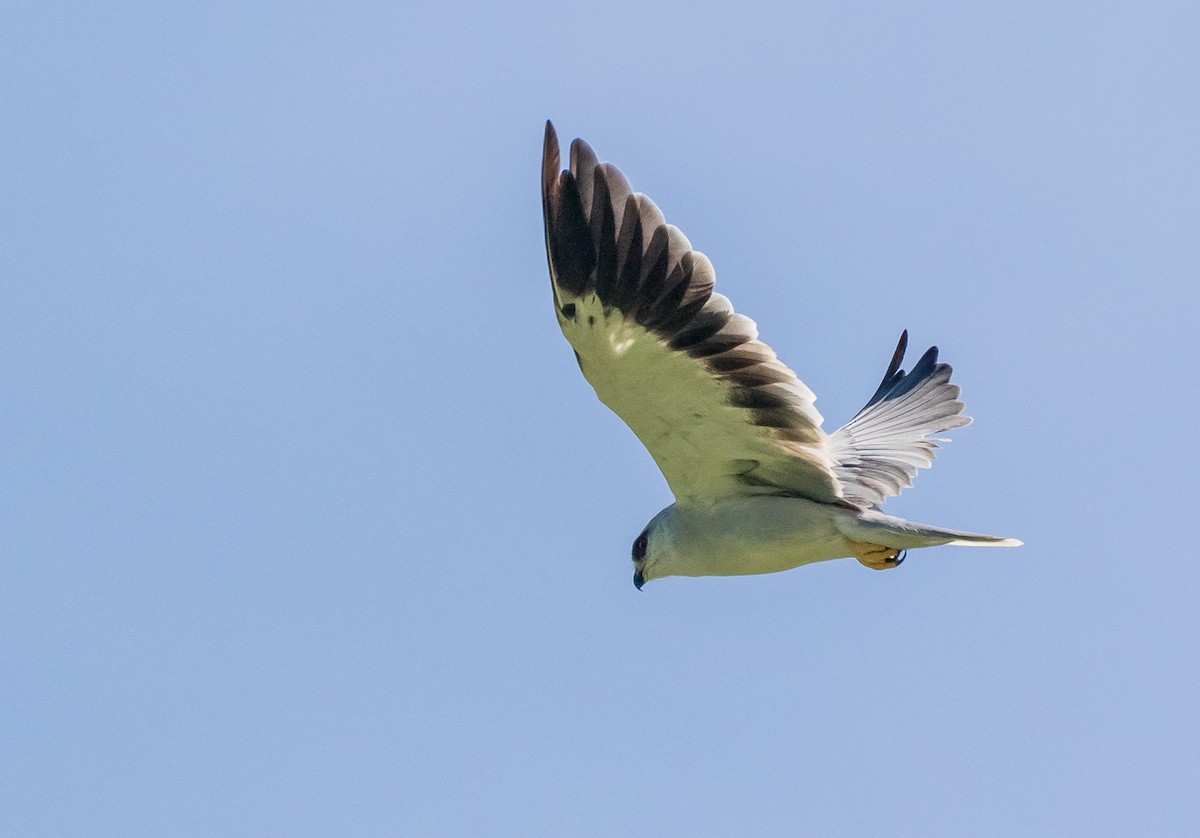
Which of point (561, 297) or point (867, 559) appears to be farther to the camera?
point (867, 559)

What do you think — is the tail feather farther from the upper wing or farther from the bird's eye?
the bird's eye

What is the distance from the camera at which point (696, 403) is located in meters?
8.72

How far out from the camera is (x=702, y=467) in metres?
9.30

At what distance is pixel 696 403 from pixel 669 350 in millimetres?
517

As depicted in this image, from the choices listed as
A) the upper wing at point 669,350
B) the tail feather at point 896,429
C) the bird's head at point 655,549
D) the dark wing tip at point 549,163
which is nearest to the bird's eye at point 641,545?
the bird's head at point 655,549

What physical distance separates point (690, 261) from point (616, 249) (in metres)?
0.38

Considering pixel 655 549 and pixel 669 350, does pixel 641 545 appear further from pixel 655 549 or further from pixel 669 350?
pixel 669 350

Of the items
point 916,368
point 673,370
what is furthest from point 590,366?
point 916,368

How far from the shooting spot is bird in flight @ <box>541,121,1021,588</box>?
25.9 ft

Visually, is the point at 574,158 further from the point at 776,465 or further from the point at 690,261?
the point at 776,465

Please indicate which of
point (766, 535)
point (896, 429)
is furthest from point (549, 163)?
point (896, 429)

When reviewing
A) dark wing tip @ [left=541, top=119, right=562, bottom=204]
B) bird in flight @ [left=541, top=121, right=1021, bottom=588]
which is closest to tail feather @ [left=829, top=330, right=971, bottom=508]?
bird in flight @ [left=541, top=121, right=1021, bottom=588]

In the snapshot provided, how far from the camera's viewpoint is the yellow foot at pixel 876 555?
9.30 m

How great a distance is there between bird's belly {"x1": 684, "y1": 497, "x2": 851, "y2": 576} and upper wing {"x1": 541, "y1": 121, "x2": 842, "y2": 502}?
0.12 meters
